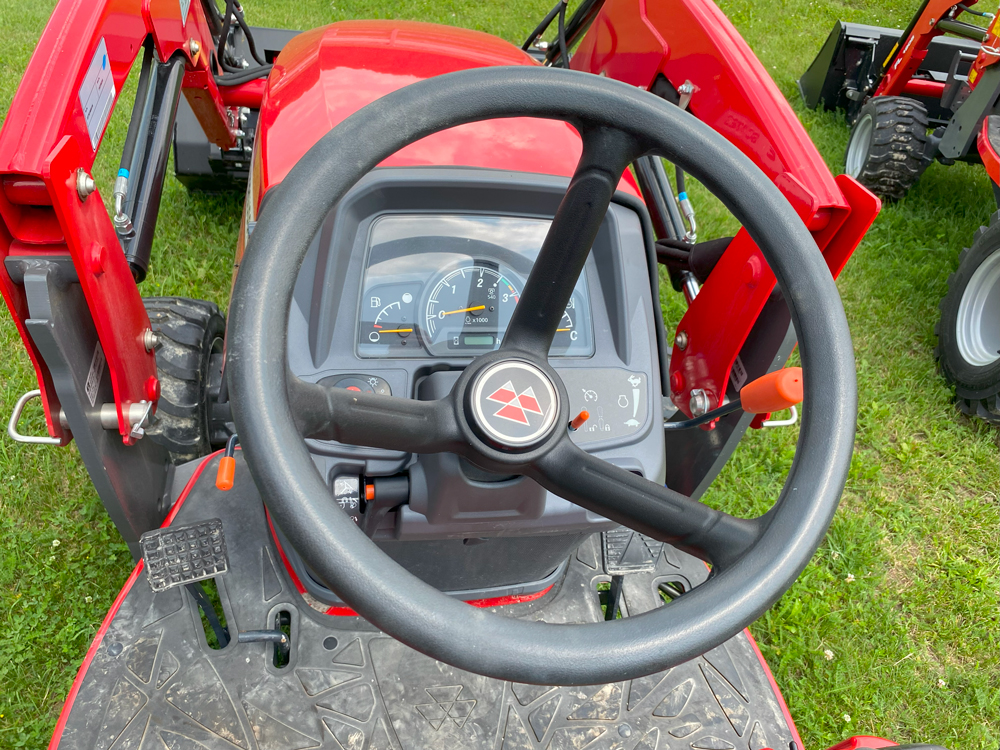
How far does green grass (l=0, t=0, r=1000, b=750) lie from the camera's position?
1947 millimetres

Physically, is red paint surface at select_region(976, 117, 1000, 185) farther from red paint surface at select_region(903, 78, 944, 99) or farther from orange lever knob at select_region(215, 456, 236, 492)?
orange lever knob at select_region(215, 456, 236, 492)

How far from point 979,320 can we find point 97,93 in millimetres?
3045

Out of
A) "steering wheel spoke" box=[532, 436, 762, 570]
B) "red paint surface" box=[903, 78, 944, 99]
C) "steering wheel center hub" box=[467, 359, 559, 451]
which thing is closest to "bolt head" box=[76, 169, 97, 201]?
"steering wheel center hub" box=[467, 359, 559, 451]

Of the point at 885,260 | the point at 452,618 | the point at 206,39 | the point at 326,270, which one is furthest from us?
the point at 885,260

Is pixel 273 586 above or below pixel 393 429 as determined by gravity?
below

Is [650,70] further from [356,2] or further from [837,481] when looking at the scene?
[356,2]

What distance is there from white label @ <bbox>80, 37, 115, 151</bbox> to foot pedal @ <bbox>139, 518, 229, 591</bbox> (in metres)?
0.79

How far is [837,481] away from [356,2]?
5.13m

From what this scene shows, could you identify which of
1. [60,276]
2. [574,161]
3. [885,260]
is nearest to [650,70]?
[574,161]

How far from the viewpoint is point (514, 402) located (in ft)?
3.13

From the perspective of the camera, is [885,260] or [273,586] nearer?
[273,586]

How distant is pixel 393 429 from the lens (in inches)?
35.7

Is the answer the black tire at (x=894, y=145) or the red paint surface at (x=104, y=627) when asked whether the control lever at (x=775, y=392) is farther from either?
the black tire at (x=894, y=145)

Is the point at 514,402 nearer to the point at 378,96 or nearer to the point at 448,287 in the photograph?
the point at 448,287
